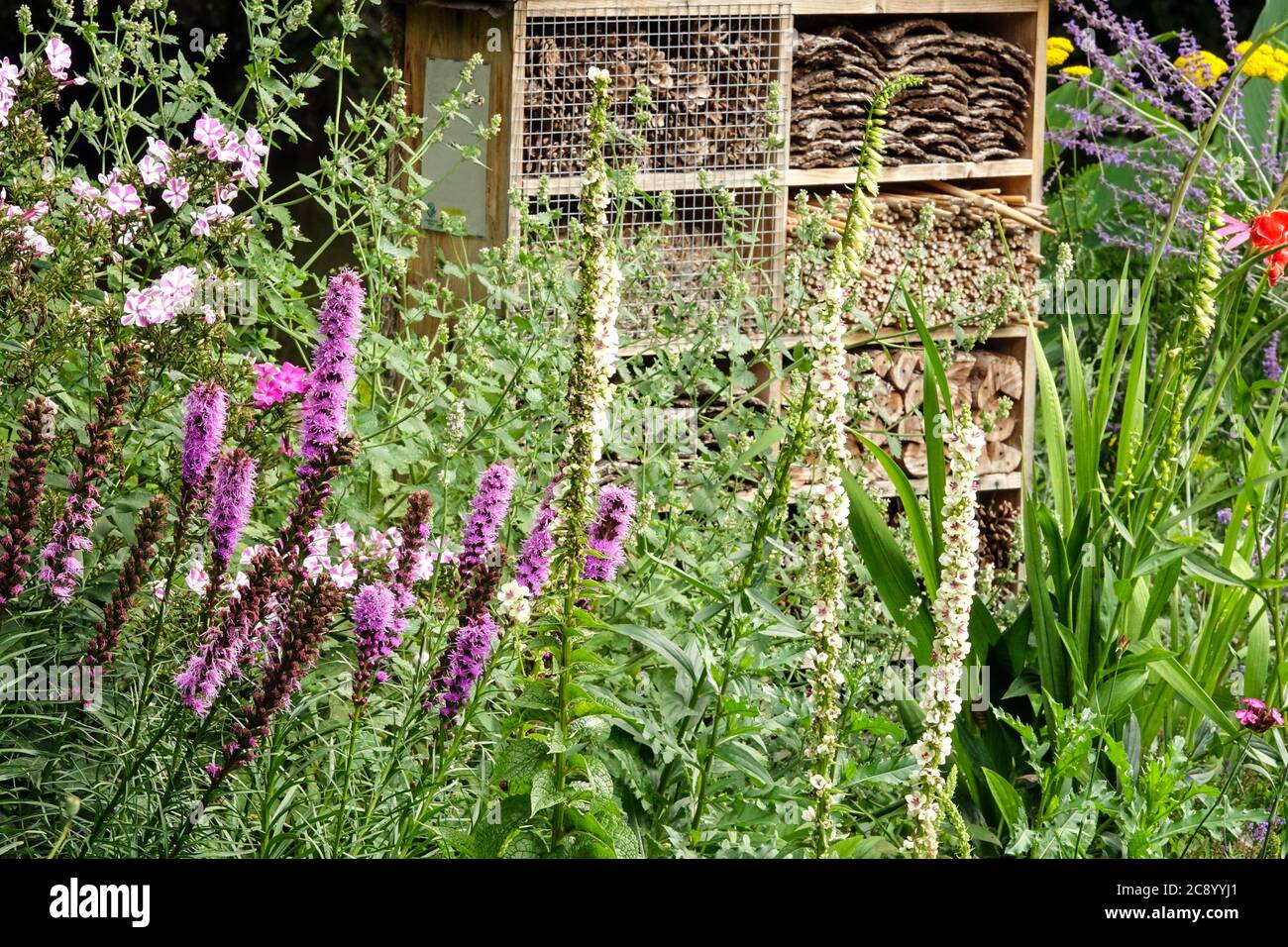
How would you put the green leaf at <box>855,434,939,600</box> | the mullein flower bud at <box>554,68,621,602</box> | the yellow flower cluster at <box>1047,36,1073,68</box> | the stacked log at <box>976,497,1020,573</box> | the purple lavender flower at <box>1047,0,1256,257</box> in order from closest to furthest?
1. the mullein flower bud at <box>554,68,621,602</box>
2. the green leaf at <box>855,434,939,600</box>
3. the stacked log at <box>976,497,1020,573</box>
4. the purple lavender flower at <box>1047,0,1256,257</box>
5. the yellow flower cluster at <box>1047,36,1073,68</box>

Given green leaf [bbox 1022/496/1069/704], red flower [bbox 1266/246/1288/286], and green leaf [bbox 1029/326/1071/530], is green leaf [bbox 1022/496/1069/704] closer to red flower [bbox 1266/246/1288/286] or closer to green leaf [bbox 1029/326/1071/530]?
green leaf [bbox 1029/326/1071/530]

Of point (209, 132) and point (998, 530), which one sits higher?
point (209, 132)

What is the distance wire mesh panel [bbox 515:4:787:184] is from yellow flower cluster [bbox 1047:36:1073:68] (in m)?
1.87

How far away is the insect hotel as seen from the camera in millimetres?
3982

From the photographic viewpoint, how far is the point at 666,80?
4238 millimetres

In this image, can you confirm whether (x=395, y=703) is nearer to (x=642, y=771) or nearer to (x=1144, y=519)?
(x=642, y=771)

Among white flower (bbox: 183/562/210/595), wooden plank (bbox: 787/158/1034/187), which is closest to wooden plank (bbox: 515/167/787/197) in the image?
wooden plank (bbox: 787/158/1034/187)

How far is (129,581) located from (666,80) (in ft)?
8.32

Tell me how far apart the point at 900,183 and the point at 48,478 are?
292 cm

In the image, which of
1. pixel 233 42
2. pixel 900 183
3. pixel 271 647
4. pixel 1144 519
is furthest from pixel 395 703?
pixel 233 42

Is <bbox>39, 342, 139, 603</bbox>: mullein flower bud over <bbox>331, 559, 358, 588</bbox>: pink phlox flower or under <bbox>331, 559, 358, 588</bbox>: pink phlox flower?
over

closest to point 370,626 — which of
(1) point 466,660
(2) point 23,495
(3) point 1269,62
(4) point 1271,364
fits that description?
(1) point 466,660

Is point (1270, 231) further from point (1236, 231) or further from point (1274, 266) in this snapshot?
point (1236, 231)

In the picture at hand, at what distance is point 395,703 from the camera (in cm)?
274
